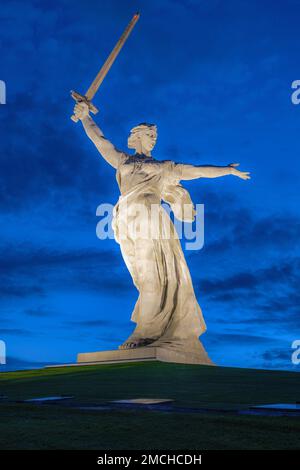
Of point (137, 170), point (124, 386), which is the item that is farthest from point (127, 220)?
point (124, 386)

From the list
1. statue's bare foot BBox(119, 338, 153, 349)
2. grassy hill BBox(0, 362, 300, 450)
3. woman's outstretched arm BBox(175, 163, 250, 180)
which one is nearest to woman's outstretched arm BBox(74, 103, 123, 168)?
woman's outstretched arm BBox(175, 163, 250, 180)

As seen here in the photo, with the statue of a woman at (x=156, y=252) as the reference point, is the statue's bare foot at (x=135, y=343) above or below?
below

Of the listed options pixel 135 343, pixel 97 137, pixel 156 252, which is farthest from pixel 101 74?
pixel 135 343

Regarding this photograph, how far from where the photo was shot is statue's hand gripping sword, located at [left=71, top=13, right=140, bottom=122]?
56.4ft

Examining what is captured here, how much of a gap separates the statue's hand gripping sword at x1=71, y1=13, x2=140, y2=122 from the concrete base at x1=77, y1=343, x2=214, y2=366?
21.8 feet

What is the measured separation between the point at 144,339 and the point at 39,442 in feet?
35.5

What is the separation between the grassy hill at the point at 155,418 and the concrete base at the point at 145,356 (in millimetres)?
2834

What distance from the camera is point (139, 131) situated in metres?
17.5

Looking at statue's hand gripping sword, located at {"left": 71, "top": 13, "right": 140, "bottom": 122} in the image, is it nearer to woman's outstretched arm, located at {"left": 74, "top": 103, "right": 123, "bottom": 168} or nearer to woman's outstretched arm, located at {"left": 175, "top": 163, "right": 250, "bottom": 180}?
woman's outstretched arm, located at {"left": 74, "top": 103, "right": 123, "bottom": 168}

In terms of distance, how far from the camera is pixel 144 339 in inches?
619

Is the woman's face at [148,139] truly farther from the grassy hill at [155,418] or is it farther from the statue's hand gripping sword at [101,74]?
the grassy hill at [155,418]

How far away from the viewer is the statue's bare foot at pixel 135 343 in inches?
606

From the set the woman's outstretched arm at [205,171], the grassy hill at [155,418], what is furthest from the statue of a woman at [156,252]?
the grassy hill at [155,418]
